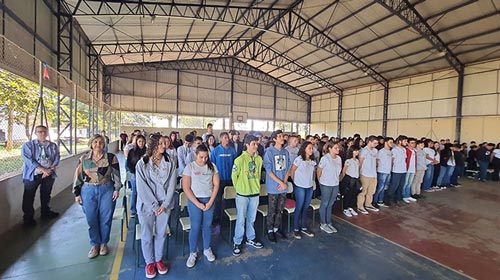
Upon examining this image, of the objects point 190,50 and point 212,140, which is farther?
point 190,50

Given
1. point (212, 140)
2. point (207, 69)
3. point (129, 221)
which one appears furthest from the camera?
point (207, 69)

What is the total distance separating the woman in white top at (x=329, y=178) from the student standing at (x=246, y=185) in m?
1.20

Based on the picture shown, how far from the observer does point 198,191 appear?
267 centimetres

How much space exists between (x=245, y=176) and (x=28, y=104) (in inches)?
171

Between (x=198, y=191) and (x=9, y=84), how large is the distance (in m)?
3.56

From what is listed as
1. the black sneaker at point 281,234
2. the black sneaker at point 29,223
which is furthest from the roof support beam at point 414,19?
the black sneaker at point 29,223

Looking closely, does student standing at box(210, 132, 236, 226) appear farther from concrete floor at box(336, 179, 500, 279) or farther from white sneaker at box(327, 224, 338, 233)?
concrete floor at box(336, 179, 500, 279)

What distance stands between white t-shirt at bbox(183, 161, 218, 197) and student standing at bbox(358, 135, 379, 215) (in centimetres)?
335

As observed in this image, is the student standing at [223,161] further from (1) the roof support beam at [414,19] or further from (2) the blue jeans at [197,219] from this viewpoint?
(1) the roof support beam at [414,19]

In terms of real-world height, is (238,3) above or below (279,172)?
above

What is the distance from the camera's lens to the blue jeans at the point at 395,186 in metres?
5.24

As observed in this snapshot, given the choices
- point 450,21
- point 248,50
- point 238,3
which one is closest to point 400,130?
point 450,21

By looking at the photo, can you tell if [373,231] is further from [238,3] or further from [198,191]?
[238,3]

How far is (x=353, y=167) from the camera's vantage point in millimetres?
4500
